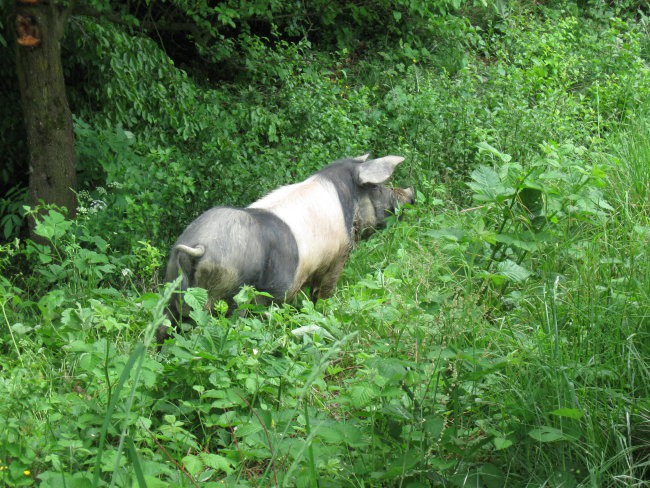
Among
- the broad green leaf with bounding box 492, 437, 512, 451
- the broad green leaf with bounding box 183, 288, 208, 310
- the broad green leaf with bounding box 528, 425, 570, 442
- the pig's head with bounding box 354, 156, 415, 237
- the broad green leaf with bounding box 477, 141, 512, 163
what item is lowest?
the pig's head with bounding box 354, 156, 415, 237

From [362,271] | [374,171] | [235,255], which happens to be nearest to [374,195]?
[374,171]

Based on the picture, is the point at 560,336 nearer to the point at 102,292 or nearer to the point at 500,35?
the point at 102,292

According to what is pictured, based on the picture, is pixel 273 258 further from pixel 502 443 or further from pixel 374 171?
pixel 502 443

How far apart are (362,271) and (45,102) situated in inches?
99.9

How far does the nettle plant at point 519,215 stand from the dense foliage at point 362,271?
0.02 metres

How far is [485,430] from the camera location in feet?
9.23

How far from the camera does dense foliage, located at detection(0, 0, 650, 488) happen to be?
109 inches

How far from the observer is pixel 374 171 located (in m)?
5.80

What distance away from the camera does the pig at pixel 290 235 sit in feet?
14.5

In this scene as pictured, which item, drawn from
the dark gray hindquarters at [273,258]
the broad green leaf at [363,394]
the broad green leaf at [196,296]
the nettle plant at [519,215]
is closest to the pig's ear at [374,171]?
the dark gray hindquarters at [273,258]

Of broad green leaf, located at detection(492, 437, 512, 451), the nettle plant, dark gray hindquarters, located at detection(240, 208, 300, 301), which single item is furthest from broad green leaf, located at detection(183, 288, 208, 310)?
broad green leaf, located at detection(492, 437, 512, 451)

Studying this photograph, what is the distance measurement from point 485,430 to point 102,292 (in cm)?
254

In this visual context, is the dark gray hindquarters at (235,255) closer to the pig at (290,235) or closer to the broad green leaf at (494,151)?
the pig at (290,235)

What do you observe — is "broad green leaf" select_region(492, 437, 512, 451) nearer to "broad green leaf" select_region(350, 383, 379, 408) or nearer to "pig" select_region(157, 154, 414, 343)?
"broad green leaf" select_region(350, 383, 379, 408)
